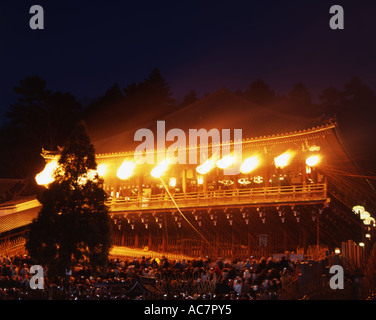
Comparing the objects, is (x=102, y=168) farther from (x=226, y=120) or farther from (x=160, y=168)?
(x=226, y=120)

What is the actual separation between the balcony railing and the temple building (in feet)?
0.15

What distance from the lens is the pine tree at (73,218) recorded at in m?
13.6

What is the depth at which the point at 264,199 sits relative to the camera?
72.2 feet

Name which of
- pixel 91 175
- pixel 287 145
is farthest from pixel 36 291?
pixel 287 145

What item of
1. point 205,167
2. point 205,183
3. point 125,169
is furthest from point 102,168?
point 205,167

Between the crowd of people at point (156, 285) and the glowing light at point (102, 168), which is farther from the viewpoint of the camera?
the glowing light at point (102, 168)

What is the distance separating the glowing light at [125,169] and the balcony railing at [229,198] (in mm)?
Answer: 1330

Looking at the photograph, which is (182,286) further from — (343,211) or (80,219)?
(343,211)

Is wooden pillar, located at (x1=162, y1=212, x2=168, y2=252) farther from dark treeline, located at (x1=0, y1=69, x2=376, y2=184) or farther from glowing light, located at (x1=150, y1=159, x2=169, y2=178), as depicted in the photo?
dark treeline, located at (x1=0, y1=69, x2=376, y2=184)

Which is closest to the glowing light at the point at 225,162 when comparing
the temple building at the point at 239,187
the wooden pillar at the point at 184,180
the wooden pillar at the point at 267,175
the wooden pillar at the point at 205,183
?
the temple building at the point at 239,187

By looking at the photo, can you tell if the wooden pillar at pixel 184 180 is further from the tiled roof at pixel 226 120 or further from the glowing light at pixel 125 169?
the glowing light at pixel 125 169

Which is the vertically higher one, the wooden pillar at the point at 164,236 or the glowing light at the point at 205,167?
the glowing light at the point at 205,167

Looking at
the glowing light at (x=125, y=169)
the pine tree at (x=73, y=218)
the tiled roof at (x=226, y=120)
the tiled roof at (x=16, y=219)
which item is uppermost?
the tiled roof at (x=226, y=120)
